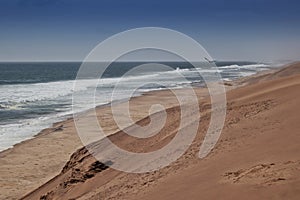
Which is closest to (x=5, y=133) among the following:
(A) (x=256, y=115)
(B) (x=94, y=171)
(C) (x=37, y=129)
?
(C) (x=37, y=129)

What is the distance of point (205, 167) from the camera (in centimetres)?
771

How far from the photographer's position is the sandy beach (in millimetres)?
6133

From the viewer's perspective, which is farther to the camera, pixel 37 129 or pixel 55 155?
pixel 37 129

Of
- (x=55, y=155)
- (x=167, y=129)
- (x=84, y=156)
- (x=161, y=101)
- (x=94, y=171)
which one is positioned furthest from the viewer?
(x=161, y=101)

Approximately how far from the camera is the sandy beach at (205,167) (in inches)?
241

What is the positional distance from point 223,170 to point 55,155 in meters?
11.0

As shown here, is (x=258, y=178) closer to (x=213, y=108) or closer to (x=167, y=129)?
(x=167, y=129)

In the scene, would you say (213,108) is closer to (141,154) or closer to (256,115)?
(256,115)

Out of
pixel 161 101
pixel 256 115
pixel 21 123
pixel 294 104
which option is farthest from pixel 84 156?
pixel 161 101

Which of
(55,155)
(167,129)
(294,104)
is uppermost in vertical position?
(294,104)

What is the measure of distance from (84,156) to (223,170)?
609 centimetres

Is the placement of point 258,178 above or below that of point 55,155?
above

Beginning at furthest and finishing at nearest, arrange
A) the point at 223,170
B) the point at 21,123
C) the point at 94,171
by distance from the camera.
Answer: the point at 21,123, the point at 94,171, the point at 223,170

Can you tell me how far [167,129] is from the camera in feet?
45.2
